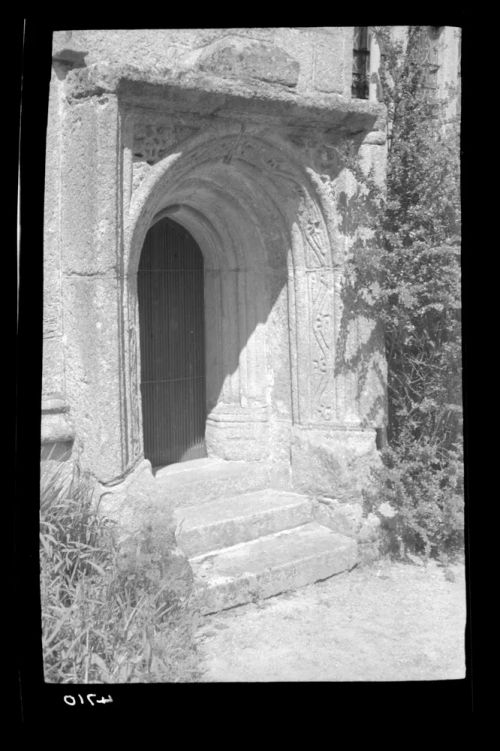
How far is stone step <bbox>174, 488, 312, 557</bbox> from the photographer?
17.0 feet

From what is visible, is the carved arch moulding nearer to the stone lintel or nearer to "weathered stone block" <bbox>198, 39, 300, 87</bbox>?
the stone lintel

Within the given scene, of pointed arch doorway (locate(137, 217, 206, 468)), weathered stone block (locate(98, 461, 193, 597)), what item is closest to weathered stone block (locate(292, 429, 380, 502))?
pointed arch doorway (locate(137, 217, 206, 468))

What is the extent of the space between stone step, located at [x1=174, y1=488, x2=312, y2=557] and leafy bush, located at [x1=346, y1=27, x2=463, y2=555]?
62 centimetres

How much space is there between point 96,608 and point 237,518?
1.76m

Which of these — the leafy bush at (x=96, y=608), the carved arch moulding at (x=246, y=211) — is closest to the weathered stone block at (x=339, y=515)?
the carved arch moulding at (x=246, y=211)

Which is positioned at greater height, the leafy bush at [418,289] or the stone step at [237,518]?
the leafy bush at [418,289]

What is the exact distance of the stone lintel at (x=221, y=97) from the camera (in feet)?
14.2

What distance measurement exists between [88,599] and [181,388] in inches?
104

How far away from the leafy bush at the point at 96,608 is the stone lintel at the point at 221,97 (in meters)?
2.23

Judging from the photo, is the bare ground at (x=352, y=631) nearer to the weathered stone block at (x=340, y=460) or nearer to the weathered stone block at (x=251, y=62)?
the weathered stone block at (x=340, y=460)

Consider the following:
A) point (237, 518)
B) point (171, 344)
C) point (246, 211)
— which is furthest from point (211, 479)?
point (246, 211)

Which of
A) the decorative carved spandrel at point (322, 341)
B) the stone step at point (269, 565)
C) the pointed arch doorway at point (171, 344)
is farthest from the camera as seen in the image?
the pointed arch doorway at point (171, 344)

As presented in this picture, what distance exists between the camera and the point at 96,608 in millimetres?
3764

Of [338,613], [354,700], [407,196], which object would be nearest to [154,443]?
[338,613]
